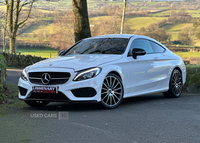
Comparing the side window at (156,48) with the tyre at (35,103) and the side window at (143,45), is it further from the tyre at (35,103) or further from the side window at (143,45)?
the tyre at (35,103)

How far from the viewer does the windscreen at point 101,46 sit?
27.3 ft

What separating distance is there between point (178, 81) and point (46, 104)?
378 centimetres

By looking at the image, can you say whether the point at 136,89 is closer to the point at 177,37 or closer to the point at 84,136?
the point at 84,136

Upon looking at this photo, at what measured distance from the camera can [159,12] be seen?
6609 inches

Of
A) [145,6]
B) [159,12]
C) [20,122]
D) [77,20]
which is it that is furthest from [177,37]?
[20,122]

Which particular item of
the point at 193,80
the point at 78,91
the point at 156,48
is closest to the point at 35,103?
the point at 78,91

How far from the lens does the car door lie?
8203mm

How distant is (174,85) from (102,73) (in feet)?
10.8

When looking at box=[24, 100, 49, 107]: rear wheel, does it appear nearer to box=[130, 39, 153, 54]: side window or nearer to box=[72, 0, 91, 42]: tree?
box=[130, 39, 153, 54]: side window

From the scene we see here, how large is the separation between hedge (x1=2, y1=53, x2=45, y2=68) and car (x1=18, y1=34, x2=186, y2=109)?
74.6ft

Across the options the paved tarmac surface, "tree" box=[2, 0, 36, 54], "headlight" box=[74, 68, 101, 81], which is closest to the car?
"headlight" box=[74, 68, 101, 81]

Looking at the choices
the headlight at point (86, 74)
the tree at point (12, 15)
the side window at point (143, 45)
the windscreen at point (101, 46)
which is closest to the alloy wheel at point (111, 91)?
the headlight at point (86, 74)

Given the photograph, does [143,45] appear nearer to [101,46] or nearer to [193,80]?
[101,46]

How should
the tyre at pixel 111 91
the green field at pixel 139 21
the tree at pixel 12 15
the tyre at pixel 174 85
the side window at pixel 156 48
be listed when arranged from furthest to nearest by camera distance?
1. the green field at pixel 139 21
2. the tree at pixel 12 15
3. the tyre at pixel 174 85
4. the side window at pixel 156 48
5. the tyre at pixel 111 91
